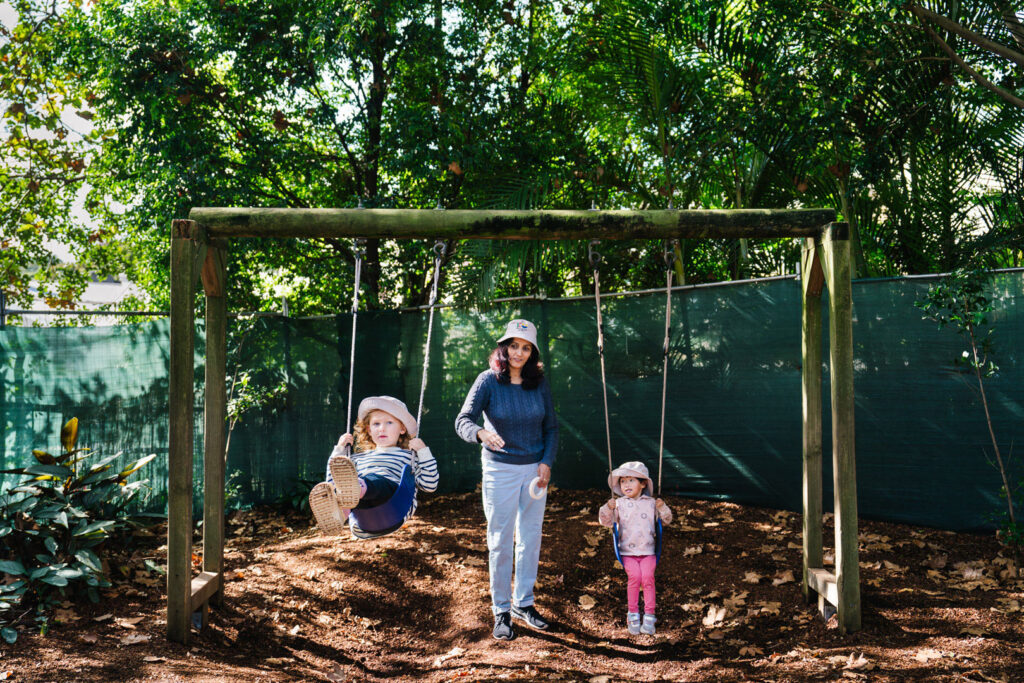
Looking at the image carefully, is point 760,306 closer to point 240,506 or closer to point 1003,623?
point 1003,623

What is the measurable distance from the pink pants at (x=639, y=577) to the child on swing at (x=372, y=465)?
4.10ft

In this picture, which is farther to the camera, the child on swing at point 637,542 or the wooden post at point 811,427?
the wooden post at point 811,427

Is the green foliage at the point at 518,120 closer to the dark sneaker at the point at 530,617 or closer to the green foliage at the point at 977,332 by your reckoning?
the green foliage at the point at 977,332

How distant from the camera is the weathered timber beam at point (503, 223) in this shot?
14.5 feet

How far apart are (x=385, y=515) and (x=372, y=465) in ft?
1.10

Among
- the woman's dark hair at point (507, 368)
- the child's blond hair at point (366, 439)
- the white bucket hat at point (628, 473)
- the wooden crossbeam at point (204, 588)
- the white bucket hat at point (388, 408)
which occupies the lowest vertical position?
the wooden crossbeam at point (204, 588)

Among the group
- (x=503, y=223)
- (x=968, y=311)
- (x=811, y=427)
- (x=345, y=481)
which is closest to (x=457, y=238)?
(x=503, y=223)

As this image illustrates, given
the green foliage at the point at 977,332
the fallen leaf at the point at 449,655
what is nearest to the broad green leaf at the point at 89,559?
the fallen leaf at the point at 449,655

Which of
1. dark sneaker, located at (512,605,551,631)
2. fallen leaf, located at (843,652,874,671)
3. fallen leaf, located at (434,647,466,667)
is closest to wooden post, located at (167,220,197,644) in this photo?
fallen leaf, located at (434,647,466,667)

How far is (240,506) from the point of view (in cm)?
733

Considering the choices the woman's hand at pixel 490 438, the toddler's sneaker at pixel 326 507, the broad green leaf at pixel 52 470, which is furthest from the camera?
the broad green leaf at pixel 52 470

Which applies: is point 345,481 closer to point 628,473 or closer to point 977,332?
point 628,473

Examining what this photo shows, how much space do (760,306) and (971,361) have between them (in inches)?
62.6

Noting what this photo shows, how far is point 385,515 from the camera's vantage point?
4.44 metres
